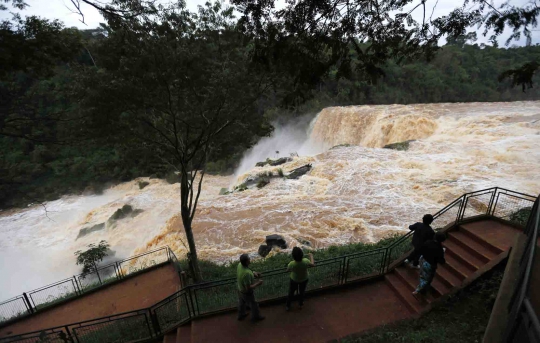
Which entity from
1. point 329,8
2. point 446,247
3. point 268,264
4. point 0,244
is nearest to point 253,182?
point 268,264

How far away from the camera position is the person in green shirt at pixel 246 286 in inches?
196

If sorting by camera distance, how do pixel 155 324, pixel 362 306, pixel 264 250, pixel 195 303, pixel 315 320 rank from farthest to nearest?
pixel 264 250 < pixel 195 303 < pixel 362 306 < pixel 155 324 < pixel 315 320

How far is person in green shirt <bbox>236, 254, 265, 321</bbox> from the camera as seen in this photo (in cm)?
499

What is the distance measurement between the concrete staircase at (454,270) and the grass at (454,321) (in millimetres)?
170

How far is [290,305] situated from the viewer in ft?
18.7

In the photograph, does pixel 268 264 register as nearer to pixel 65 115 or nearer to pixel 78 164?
pixel 65 115

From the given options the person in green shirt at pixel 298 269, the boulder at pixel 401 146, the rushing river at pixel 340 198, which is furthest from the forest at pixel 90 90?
the boulder at pixel 401 146

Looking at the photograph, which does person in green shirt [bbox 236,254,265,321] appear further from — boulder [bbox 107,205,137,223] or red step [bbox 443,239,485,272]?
boulder [bbox 107,205,137,223]

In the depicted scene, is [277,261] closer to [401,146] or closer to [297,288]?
[297,288]

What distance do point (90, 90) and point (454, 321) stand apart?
894cm

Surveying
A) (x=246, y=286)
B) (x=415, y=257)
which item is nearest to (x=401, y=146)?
(x=415, y=257)

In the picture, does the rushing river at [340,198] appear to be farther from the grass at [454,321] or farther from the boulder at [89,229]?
the grass at [454,321]

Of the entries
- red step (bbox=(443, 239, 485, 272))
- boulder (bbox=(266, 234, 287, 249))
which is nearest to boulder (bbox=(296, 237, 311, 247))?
boulder (bbox=(266, 234, 287, 249))

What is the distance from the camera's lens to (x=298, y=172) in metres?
20.2
